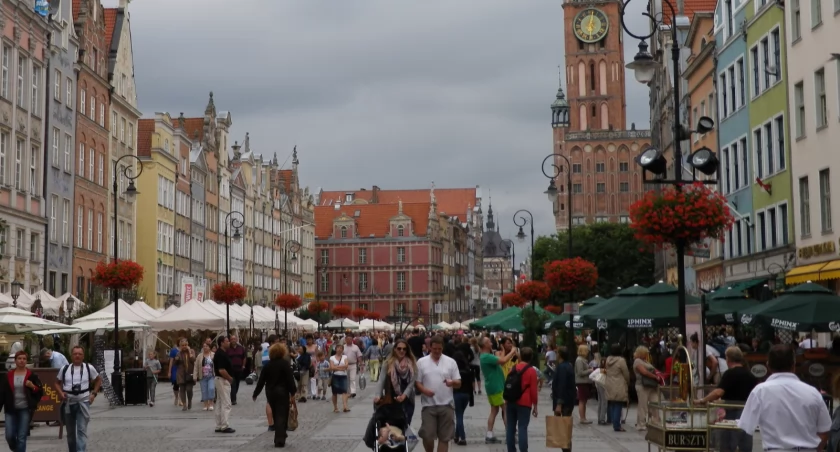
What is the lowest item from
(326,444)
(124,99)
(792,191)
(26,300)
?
(326,444)

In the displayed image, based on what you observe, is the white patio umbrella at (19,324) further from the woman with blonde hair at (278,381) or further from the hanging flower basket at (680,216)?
the hanging flower basket at (680,216)

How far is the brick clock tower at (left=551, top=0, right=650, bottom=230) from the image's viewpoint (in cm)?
13162

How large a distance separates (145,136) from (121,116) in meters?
6.43

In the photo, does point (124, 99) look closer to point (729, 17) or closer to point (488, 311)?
point (729, 17)

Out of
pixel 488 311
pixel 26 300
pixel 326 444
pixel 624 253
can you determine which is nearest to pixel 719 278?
pixel 26 300

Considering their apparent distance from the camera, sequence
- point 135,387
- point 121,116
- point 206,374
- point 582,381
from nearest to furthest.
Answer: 1. point 582,381
2. point 206,374
3. point 135,387
4. point 121,116

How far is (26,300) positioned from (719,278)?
27.1m

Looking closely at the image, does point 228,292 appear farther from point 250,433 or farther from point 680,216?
point 680,216

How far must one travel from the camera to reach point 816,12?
34906 millimetres

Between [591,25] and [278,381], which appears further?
[591,25]

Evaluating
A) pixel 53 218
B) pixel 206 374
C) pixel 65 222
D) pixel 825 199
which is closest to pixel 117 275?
pixel 206 374

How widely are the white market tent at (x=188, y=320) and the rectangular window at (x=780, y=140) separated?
1890 centimetres

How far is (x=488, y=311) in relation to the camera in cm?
19525

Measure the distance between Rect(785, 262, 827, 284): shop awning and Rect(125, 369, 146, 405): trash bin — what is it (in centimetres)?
1803
